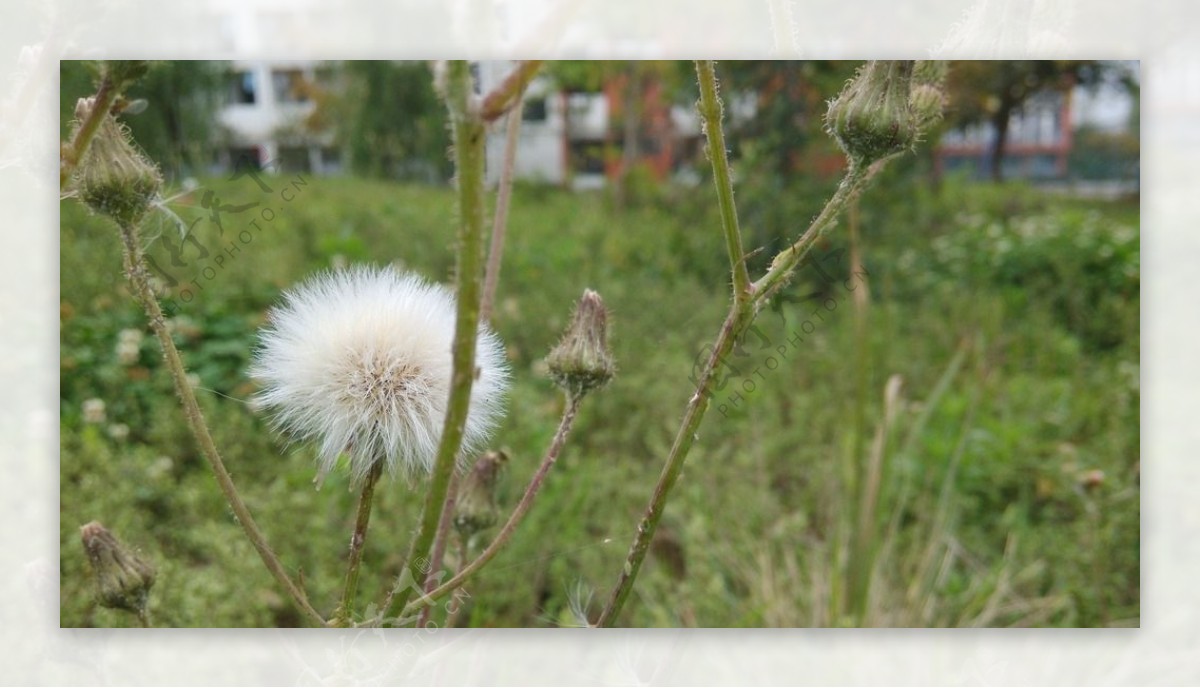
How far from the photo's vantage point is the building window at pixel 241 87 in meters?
1.35

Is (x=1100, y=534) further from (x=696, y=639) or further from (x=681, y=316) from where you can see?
(x=681, y=316)

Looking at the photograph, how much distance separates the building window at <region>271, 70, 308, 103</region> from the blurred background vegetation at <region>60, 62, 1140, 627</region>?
72 mm

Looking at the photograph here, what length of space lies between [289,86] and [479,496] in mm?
1027

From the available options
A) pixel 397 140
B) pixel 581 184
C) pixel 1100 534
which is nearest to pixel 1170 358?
pixel 1100 534

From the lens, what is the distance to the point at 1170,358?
43.2 inches

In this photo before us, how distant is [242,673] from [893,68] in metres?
0.86

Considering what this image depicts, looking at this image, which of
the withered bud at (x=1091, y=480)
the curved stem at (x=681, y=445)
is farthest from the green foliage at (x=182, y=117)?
the withered bud at (x=1091, y=480)

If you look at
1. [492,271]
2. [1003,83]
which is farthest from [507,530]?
[1003,83]

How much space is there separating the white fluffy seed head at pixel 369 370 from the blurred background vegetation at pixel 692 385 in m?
0.28

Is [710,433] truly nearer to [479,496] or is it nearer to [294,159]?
[294,159]

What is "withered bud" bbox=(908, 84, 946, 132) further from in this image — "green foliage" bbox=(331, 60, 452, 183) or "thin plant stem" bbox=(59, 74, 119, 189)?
"green foliage" bbox=(331, 60, 452, 183)

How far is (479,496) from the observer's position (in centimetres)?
61

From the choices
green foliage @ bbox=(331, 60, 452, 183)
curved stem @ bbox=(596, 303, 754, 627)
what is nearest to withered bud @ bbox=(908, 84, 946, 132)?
curved stem @ bbox=(596, 303, 754, 627)

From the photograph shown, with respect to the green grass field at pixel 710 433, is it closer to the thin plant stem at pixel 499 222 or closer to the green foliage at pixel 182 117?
the green foliage at pixel 182 117
